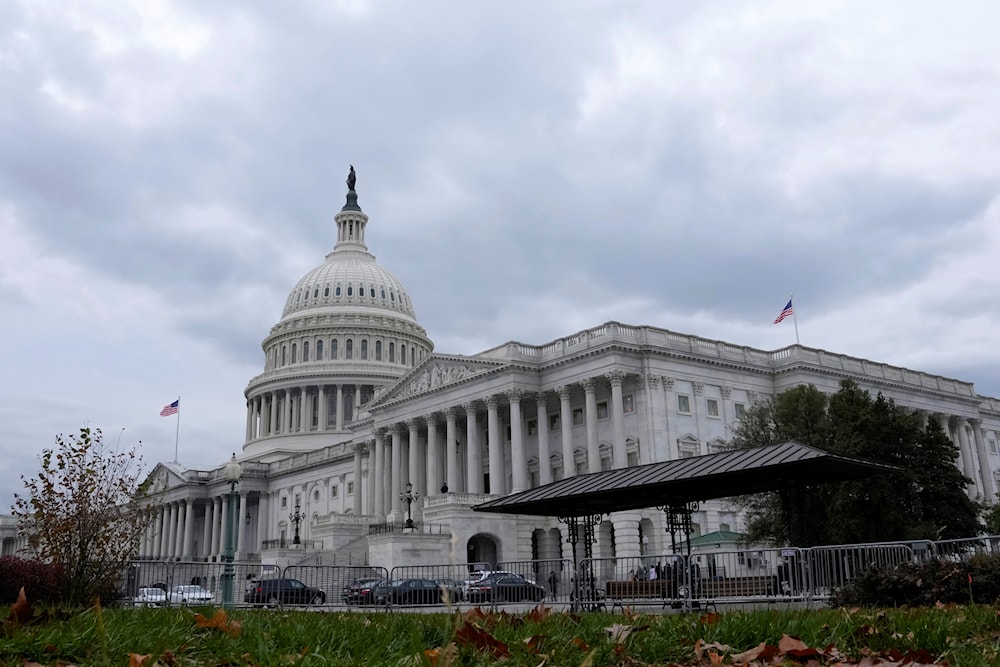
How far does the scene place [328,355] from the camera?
138375 millimetres

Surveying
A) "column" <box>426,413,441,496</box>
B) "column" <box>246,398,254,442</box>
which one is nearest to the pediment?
"column" <box>426,413,441,496</box>

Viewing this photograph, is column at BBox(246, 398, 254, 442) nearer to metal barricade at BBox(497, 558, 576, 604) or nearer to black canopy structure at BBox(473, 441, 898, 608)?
metal barricade at BBox(497, 558, 576, 604)

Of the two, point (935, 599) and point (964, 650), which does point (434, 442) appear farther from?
point (964, 650)

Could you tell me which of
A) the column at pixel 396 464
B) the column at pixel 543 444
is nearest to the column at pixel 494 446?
the column at pixel 543 444

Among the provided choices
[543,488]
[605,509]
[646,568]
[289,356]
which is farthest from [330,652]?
[289,356]

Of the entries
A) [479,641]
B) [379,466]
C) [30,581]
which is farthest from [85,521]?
[379,466]

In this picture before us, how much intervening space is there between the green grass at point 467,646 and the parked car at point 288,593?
79.5 ft

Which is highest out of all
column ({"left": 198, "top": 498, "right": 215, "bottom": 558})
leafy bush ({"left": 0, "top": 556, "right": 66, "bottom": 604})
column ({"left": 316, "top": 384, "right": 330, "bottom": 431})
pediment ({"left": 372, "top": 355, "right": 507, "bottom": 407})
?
column ({"left": 316, "top": 384, "right": 330, "bottom": 431})

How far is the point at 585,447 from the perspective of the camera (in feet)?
246

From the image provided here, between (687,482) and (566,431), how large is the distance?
157 feet

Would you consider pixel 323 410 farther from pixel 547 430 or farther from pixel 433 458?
pixel 547 430

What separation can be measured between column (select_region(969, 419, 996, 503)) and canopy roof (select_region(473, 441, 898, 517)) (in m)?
70.5

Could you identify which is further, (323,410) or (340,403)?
(340,403)

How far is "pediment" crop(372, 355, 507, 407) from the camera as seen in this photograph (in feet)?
258
